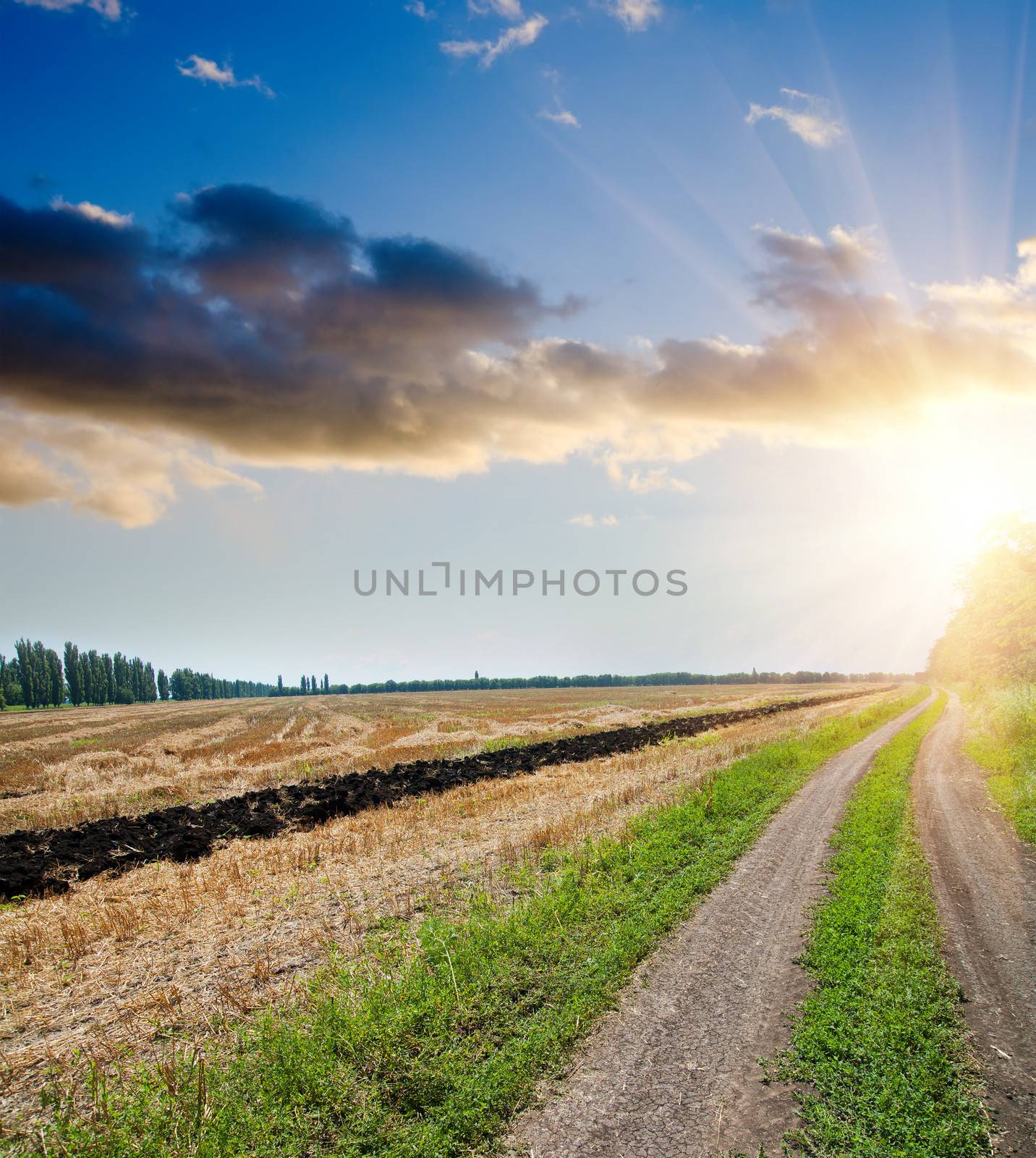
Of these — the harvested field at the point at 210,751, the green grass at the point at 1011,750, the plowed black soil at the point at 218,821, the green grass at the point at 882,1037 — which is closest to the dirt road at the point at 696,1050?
the green grass at the point at 882,1037

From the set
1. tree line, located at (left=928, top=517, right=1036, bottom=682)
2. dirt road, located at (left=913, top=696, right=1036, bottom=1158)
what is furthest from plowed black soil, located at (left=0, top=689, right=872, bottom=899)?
tree line, located at (left=928, top=517, right=1036, bottom=682)

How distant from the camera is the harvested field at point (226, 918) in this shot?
8.21 metres

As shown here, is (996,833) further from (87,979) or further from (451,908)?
(87,979)

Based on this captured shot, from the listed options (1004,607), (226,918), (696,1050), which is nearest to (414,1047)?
(696,1050)

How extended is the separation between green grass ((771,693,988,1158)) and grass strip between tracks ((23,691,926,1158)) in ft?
7.35

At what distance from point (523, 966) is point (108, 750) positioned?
1815 inches

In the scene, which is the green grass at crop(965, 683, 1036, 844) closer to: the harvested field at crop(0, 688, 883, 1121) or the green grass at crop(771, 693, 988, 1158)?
the green grass at crop(771, 693, 988, 1158)

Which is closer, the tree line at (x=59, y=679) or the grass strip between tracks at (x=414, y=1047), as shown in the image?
the grass strip between tracks at (x=414, y=1047)

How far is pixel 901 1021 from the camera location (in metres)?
6.73

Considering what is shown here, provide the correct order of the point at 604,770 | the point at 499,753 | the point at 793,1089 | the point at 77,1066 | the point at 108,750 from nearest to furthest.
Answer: the point at 793,1089, the point at 77,1066, the point at 604,770, the point at 499,753, the point at 108,750

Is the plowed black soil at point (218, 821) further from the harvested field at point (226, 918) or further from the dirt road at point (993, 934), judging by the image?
the dirt road at point (993, 934)

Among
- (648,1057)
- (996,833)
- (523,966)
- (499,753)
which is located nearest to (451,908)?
(523,966)

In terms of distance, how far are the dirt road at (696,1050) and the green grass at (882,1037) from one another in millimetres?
306

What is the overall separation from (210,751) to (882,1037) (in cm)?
4441
